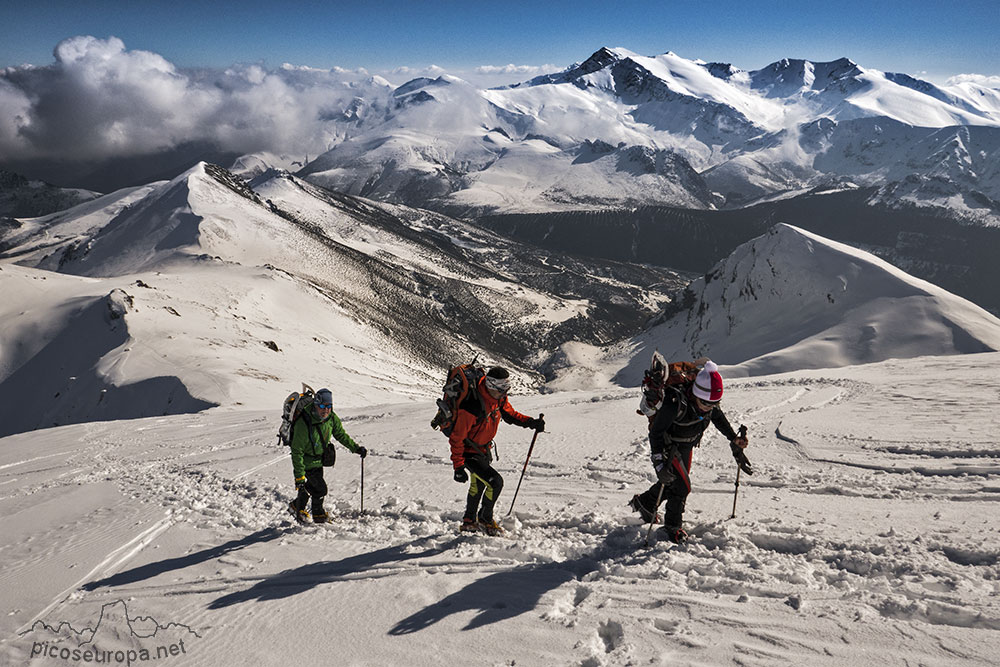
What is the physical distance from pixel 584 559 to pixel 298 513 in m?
4.91

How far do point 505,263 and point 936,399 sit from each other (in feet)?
561

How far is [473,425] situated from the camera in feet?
25.3

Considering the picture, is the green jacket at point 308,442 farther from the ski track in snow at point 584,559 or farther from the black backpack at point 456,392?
the black backpack at point 456,392

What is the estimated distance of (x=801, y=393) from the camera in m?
16.6

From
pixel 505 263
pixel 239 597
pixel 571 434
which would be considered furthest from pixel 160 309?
pixel 505 263

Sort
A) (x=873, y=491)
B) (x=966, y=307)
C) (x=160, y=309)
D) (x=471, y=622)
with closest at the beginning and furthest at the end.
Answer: (x=471, y=622)
(x=873, y=491)
(x=966, y=307)
(x=160, y=309)

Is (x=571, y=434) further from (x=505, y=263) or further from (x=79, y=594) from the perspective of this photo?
(x=505, y=263)

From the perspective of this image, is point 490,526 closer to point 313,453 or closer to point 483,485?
point 483,485

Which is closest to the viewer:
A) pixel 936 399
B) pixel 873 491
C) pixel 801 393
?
pixel 873 491

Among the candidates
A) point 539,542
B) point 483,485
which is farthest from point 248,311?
point 539,542

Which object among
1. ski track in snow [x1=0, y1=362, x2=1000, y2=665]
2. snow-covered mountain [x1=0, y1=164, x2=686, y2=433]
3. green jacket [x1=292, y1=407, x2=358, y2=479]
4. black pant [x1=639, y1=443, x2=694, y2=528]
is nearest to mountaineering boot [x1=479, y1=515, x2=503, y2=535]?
ski track in snow [x1=0, y1=362, x2=1000, y2=665]

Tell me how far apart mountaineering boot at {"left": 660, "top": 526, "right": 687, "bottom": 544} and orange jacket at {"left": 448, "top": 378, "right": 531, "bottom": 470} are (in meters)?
2.33

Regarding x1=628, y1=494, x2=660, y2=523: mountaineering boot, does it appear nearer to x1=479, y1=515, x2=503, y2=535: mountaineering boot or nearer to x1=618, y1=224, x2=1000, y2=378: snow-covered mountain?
x1=479, y1=515, x2=503, y2=535: mountaineering boot

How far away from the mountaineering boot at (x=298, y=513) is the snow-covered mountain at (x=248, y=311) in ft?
63.4
